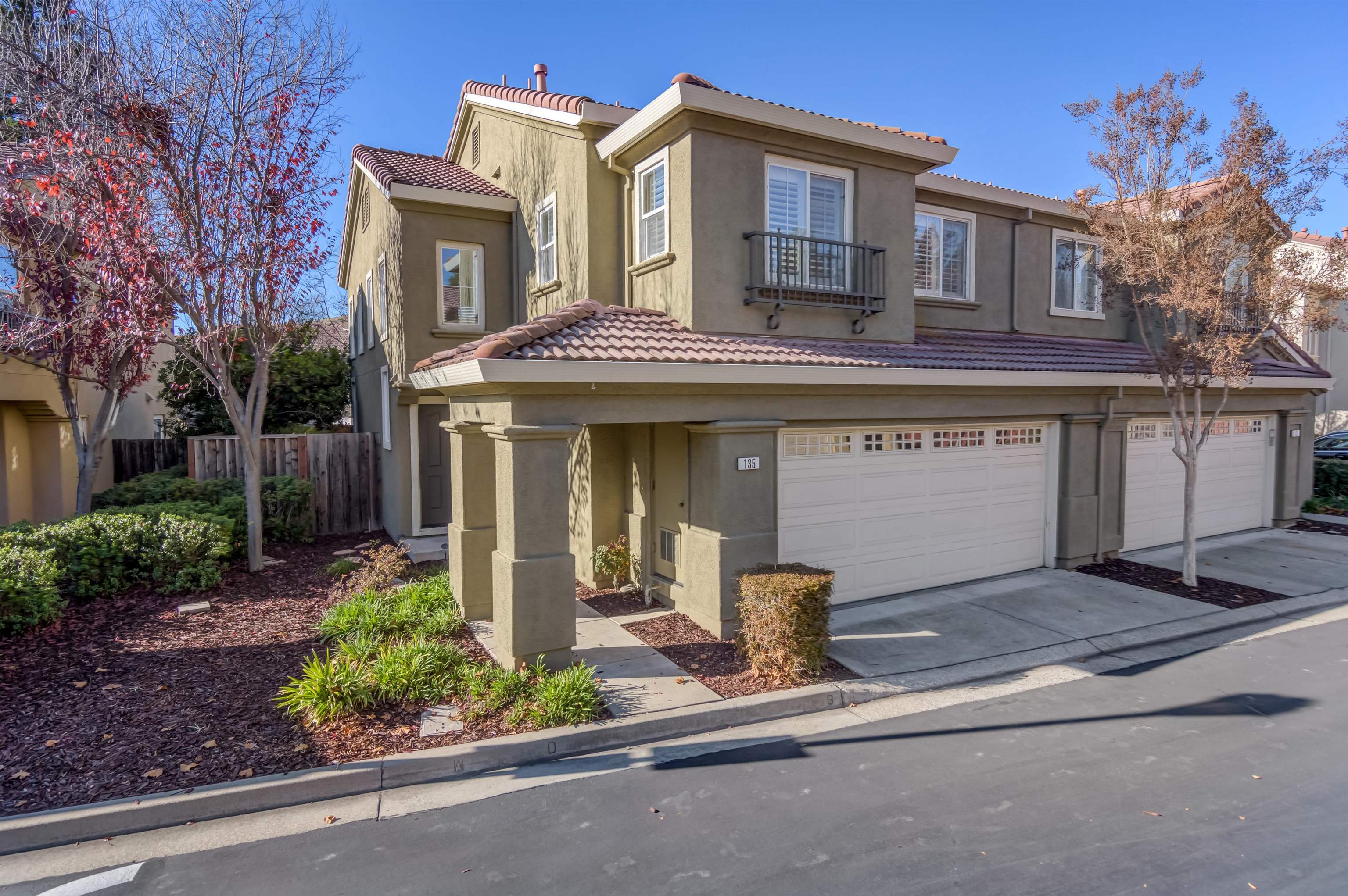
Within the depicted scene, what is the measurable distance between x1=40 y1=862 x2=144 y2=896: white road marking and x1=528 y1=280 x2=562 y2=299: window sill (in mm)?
8085

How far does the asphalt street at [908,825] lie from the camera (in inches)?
158

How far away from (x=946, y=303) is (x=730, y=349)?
5.35 metres

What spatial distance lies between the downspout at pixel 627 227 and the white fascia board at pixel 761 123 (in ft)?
0.81

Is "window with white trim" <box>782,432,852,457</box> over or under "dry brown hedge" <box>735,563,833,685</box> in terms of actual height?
over

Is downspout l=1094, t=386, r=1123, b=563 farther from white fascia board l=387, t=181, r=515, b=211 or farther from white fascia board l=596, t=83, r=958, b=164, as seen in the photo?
white fascia board l=387, t=181, r=515, b=211

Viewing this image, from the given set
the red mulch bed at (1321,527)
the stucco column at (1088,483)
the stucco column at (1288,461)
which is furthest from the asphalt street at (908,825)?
the stucco column at (1288,461)

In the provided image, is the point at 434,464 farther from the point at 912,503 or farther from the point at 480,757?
the point at 480,757

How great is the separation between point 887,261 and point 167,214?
970 centimetres

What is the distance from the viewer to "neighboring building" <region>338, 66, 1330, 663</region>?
712 centimetres

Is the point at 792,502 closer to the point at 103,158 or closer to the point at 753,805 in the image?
the point at 753,805

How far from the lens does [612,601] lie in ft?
30.6

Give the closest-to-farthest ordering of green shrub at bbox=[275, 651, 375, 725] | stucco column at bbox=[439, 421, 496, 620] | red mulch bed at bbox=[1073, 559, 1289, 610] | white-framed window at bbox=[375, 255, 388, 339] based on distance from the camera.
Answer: green shrub at bbox=[275, 651, 375, 725] < stucco column at bbox=[439, 421, 496, 620] < red mulch bed at bbox=[1073, 559, 1289, 610] < white-framed window at bbox=[375, 255, 388, 339]

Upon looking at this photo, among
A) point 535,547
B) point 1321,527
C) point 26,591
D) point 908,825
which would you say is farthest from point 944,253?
point 26,591

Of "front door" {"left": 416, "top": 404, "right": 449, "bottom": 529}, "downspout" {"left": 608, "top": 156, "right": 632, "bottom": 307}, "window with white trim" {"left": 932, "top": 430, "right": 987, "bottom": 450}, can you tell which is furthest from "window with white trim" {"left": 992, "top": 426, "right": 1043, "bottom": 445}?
"front door" {"left": 416, "top": 404, "right": 449, "bottom": 529}
